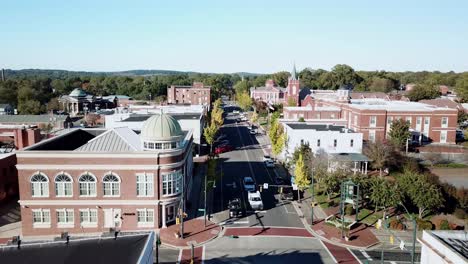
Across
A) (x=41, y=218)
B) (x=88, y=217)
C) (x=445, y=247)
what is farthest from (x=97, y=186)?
(x=445, y=247)

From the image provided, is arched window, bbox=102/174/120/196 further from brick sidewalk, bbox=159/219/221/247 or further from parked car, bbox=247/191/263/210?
parked car, bbox=247/191/263/210

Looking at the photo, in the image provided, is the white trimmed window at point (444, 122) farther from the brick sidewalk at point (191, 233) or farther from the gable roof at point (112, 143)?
the gable roof at point (112, 143)

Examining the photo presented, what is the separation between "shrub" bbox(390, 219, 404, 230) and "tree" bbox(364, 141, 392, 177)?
18471mm

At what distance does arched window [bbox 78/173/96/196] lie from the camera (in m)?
36.1

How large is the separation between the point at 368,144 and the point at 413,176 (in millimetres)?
20906

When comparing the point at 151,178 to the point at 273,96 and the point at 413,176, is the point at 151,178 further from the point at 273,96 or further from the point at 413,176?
the point at 273,96

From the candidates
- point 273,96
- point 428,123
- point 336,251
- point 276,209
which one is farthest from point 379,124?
point 273,96

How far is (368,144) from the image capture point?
Answer: 201ft

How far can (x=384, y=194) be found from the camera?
39344mm

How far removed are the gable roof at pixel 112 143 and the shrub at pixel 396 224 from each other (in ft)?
85.3

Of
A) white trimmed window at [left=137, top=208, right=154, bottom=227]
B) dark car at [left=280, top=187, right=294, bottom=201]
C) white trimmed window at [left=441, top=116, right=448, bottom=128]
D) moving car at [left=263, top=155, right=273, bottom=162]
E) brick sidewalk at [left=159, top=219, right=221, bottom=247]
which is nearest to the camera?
brick sidewalk at [left=159, top=219, right=221, bottom=247]

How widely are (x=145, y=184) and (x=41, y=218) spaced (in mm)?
10093

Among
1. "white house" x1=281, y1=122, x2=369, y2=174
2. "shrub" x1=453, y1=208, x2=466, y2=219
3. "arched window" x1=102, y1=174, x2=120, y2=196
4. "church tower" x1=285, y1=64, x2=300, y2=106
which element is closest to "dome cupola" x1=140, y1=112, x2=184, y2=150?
"arched window" x1=102, y1=174, x2=120, y2=196

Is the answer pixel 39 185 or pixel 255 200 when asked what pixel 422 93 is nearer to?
pixel 255 200
